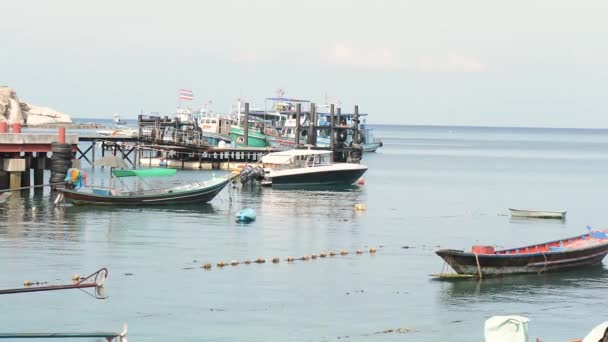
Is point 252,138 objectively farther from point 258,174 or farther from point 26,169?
point 26,169

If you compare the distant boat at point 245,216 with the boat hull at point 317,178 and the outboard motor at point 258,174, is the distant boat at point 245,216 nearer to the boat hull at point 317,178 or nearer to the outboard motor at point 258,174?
the boat hull at point 317,178

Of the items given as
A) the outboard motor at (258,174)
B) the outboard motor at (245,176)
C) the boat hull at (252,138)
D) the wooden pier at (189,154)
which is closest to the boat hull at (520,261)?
the outboard motor at (258,174)

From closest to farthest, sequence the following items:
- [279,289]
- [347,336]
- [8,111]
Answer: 1. [347,336]
2. [279,289]
3. [8,111]

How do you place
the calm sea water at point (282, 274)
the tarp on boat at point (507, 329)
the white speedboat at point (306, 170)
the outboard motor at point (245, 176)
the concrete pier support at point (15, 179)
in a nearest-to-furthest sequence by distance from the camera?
the tarp on boat at point (507, 329) → the calm sea water at point (282, 274) → the concrete pier support at point (15, 179) → the white speedboat at point (306, 170) → the outboard motor at point (245, 176)

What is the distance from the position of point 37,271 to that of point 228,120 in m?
71.0

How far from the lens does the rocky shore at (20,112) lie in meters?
162

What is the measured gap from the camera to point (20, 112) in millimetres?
169625

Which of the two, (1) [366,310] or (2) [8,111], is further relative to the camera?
(2) [8,111]

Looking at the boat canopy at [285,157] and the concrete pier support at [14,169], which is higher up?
the boat canopy at [285,157]

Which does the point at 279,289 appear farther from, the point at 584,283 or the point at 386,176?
the point at 386,176

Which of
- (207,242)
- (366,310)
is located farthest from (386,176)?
(366,310)

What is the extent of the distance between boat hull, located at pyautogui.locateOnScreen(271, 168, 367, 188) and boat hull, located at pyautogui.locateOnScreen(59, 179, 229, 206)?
50.2ft

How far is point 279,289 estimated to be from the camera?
3219cm

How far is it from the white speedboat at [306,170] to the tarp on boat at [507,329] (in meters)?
53.4
